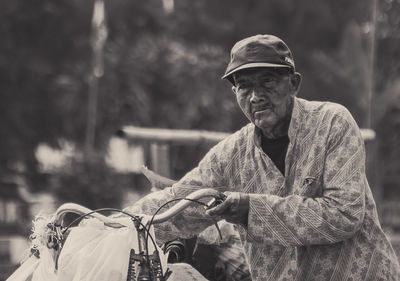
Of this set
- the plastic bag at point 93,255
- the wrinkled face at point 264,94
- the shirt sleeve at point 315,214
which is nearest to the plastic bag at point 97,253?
the plastic bag at point 93,255

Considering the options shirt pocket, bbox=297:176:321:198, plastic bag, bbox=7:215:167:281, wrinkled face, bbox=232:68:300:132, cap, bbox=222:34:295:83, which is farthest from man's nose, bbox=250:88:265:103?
plastic bag, bbox=7:215:167:281

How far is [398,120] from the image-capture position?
1947 centimetres

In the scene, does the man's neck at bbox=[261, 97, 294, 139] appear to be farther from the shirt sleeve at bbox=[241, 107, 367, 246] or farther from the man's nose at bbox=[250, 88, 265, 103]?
the shirt sleeve at bbox=[241, 107, 367, 246]

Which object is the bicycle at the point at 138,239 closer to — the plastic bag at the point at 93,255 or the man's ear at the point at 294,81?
the plastic bag at the point at 93,255

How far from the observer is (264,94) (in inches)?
112

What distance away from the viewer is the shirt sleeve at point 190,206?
3035 mm

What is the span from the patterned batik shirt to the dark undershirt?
0.04 metres

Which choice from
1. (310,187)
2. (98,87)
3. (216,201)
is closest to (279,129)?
(310,187)

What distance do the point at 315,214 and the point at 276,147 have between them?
0.43 m

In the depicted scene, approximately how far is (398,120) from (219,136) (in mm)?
15204

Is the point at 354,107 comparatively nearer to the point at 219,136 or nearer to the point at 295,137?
the point at 219,136

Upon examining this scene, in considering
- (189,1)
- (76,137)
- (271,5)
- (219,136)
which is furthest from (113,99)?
(219,136)

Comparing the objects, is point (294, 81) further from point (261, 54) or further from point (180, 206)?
point (180, 206)

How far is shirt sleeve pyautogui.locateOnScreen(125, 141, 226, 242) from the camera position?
3.04m
